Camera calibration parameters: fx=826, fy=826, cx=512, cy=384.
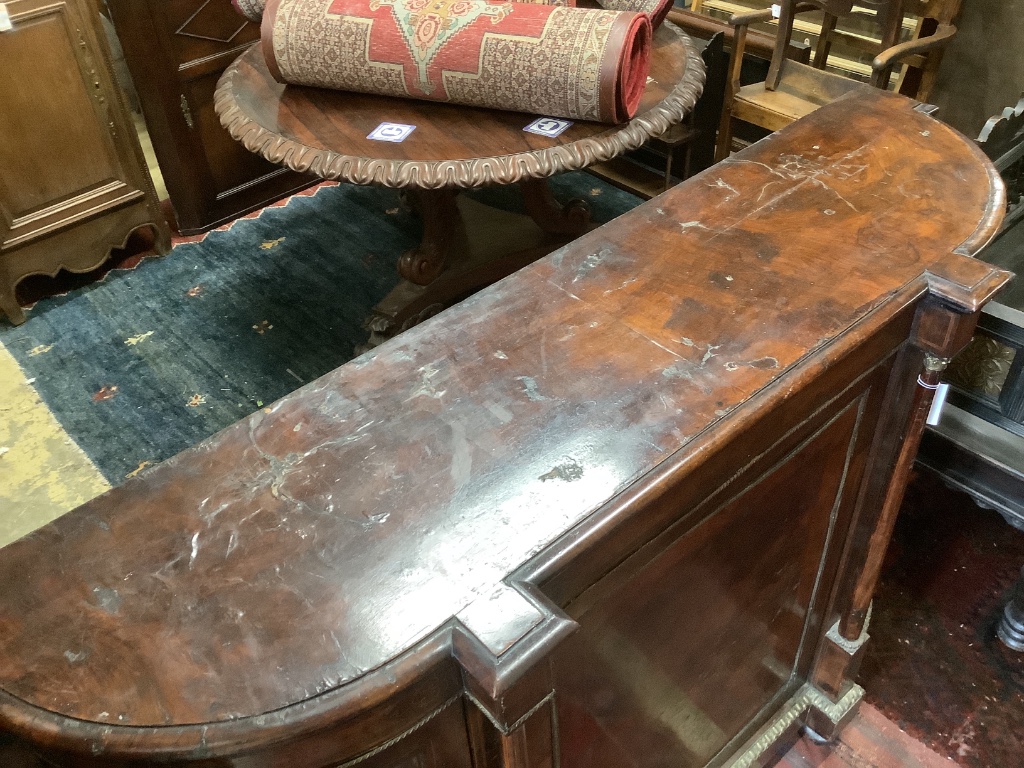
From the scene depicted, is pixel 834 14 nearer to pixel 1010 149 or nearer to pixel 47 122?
pixel 1010 149

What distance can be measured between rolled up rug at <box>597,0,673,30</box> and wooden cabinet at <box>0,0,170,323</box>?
1.40m

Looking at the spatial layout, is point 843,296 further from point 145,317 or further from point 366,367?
point 145,317

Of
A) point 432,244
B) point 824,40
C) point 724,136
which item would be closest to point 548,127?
point 432,244

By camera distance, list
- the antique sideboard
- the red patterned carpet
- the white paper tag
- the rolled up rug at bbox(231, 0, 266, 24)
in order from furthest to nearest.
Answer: the rolled up rug at bbox(231, 0, 266, 24) < the red patterned carpet < the white paper tag < the antique sideboard

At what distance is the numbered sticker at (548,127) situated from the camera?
1.63 meters

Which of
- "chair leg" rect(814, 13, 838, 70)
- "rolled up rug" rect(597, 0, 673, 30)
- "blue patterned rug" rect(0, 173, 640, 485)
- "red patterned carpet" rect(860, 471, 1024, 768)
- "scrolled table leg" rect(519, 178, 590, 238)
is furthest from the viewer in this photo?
"chair leg" rect(814, 13, 838, 70)

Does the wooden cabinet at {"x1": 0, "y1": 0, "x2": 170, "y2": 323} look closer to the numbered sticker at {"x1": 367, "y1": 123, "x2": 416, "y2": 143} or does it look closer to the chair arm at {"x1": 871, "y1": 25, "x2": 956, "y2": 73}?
the numbered sticker at {"x1": 367, "y1": 123, "x2": 416, "y2": 143}

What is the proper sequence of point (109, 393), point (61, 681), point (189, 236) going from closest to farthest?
point (61, 681) < point (109, 393) < point (189, 236)

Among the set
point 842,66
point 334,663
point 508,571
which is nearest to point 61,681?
point 334,663

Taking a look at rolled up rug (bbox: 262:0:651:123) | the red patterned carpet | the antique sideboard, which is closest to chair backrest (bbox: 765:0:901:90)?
rolled up rug (bbox: 262:0:651:123)

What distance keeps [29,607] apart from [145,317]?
6.52 ft

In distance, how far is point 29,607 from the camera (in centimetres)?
61

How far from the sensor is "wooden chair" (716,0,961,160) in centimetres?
227

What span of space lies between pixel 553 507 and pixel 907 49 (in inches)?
83.0
